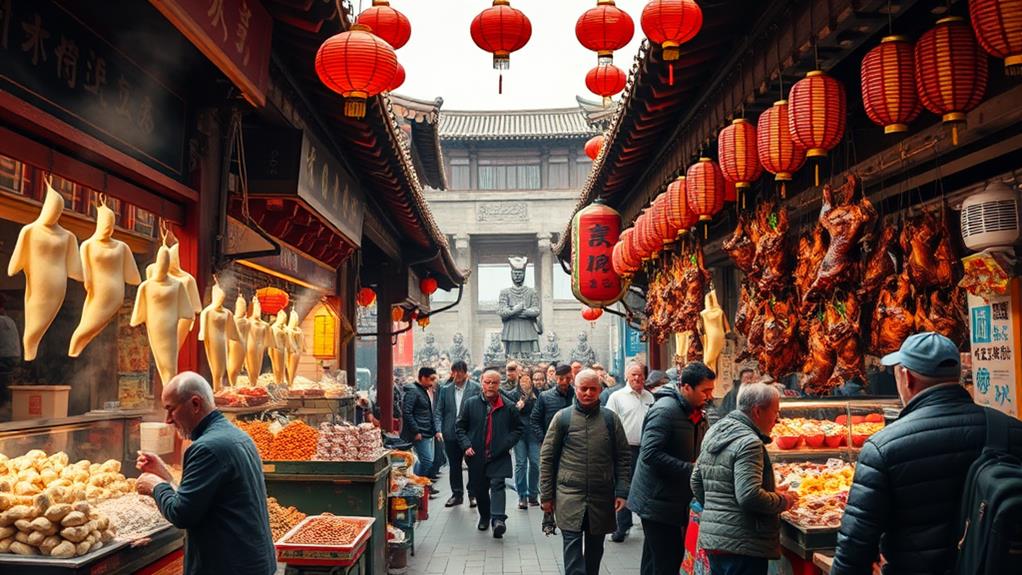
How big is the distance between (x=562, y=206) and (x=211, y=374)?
106ft

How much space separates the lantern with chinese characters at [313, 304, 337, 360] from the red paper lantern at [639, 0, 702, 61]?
6339 millimetres

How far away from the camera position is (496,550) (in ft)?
30.0

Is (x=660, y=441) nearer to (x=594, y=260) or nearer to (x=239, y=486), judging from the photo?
(x=239, y=486)

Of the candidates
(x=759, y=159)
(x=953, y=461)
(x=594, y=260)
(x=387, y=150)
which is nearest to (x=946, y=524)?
(x=953, y=461)

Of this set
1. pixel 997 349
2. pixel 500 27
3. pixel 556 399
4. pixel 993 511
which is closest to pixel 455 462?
pixel 556 399

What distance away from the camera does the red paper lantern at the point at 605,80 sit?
11262mm

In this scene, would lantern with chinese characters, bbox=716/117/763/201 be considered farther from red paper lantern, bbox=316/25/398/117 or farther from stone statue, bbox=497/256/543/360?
stone statue, bbox=497/256/543/360

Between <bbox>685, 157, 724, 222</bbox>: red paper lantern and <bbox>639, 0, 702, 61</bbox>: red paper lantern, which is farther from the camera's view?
<bbox>685, 157, 724, 222</bbox>: red paper lantern

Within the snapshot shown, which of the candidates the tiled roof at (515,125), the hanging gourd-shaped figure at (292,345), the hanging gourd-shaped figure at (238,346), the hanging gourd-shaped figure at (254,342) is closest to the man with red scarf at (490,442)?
the hanging gourd-shaped figure at (292,345)

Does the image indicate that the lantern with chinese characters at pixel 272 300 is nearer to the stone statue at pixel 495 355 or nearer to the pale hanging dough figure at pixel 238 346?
the pale hanging dough figure at pixel 238 346

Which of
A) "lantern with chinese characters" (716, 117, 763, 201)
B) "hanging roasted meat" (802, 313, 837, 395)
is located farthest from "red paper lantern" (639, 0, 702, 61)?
"hanging roasted meat" (802, 313, 837, 395)

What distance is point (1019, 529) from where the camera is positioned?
2.83 meters

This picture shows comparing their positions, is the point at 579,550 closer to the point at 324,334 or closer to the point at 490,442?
the point at 490,442

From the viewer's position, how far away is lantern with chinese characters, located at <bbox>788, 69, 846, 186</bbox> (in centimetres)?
489
